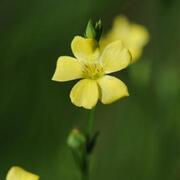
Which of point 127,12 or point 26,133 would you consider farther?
point 127,12

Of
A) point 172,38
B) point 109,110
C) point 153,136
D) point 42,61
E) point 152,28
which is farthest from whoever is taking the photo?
point 152,28

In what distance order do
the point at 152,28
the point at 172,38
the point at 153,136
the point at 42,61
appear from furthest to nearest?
the point at 152,28, the point at 42,61, the point at 172,38, the point at 153,136

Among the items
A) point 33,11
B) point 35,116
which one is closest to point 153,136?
point 35,116

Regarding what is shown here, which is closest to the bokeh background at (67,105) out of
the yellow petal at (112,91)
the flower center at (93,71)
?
the flower center at (93,71)

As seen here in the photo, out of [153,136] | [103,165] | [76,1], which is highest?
[76,1]

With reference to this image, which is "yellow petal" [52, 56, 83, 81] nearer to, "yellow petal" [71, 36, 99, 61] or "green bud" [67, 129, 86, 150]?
"yellow petal" [71, 36, 99, 61]

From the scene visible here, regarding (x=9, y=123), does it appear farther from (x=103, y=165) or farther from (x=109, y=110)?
(x=109, y=110)

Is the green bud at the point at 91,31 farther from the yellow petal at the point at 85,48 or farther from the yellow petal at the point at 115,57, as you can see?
the yellow petal at the point at 115,57
